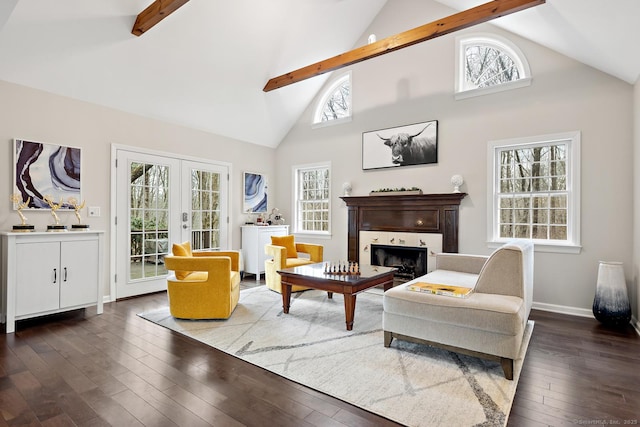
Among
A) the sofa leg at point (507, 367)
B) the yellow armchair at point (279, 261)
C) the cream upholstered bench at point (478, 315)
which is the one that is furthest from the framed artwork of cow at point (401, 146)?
the sofa leg at point (507, 367)

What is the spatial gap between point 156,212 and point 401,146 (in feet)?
13.2

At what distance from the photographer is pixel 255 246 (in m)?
6.26

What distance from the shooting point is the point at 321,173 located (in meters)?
6.68

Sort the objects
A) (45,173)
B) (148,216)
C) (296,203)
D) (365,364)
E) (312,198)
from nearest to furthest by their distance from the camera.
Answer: (365,364)
(45,173)
(148,216)
(312,198)
(296,203)

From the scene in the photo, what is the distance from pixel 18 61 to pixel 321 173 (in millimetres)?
4553

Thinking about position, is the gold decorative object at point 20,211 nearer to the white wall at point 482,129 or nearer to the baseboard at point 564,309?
the white wall at point 482,129

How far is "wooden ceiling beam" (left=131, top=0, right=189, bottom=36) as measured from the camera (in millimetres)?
3451

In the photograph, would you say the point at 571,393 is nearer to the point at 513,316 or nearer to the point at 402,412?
the point at 513,316

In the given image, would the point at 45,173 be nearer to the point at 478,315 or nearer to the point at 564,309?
the point at 478,315

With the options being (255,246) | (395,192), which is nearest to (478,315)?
(395,192)

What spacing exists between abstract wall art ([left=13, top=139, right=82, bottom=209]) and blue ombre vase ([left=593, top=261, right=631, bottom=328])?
626cm

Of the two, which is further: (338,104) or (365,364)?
(338,104)

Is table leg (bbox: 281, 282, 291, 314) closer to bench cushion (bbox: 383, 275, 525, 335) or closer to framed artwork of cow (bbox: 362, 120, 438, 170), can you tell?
bench cushion (bbox: 383, 275, 525, 335)

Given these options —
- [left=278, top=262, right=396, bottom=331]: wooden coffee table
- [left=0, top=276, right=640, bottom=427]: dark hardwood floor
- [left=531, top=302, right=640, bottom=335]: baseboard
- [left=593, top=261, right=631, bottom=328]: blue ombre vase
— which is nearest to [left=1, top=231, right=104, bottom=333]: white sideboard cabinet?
[left=0, top=276, right=640, bottom=427]: dark hardwood floor
